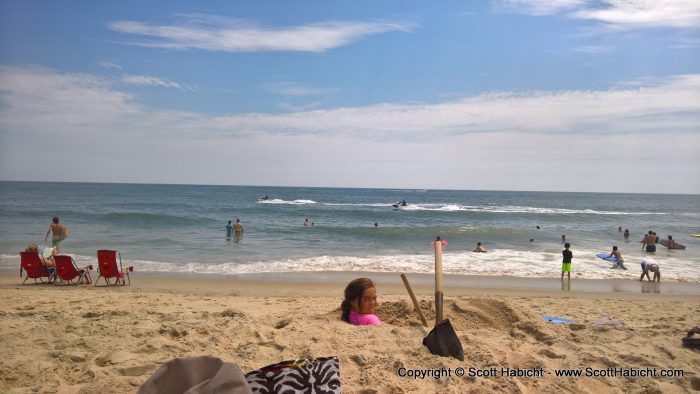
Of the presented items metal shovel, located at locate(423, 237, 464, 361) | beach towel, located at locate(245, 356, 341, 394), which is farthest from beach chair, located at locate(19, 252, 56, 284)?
beach towel, located at locate(245, 356, 341, 394)

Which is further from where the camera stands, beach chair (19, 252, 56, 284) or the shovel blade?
beach chair (19, 252, 56, 284)

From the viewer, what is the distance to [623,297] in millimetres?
11266

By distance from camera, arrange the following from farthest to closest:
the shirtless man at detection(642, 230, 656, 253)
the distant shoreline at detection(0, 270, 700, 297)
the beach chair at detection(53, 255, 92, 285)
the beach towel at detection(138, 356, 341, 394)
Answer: the shirtless man at detection(642, 230, 656, 253) → the distant shoreline at detection(0, 270, 700, 297) → the beach chair at detection(53, 255, 92, 285) → the beach towel at detection(138, 356, 341, 394)

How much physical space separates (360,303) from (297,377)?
3266 mm

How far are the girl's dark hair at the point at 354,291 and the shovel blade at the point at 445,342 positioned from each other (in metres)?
0.98

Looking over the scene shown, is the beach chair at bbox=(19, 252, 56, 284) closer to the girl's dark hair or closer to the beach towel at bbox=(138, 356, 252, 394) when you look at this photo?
the girl's dark hair

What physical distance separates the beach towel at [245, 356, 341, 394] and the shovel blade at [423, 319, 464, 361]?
2.33 meters

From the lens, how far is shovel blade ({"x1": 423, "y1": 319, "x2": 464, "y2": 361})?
4527 millimetres

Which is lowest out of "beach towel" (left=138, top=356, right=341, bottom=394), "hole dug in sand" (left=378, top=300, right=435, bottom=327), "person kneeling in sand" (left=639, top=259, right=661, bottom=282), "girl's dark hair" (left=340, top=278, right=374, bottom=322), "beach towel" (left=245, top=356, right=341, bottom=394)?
"person kneeling in sand" (left=639, top=259, right=661, bottom=282)

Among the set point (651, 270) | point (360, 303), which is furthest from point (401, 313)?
point (651, 270)

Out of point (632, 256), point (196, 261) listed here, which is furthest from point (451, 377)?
point (632, 256)

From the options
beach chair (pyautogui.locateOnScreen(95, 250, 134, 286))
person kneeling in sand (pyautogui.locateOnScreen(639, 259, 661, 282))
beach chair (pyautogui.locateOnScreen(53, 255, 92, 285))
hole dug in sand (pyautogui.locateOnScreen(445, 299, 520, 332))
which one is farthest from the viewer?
person kneeling in sand (pyautogui.locateOnScreen(639, 259, 661, 282))

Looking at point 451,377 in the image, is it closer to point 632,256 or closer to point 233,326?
point 233,326

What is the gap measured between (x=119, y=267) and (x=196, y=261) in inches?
159
